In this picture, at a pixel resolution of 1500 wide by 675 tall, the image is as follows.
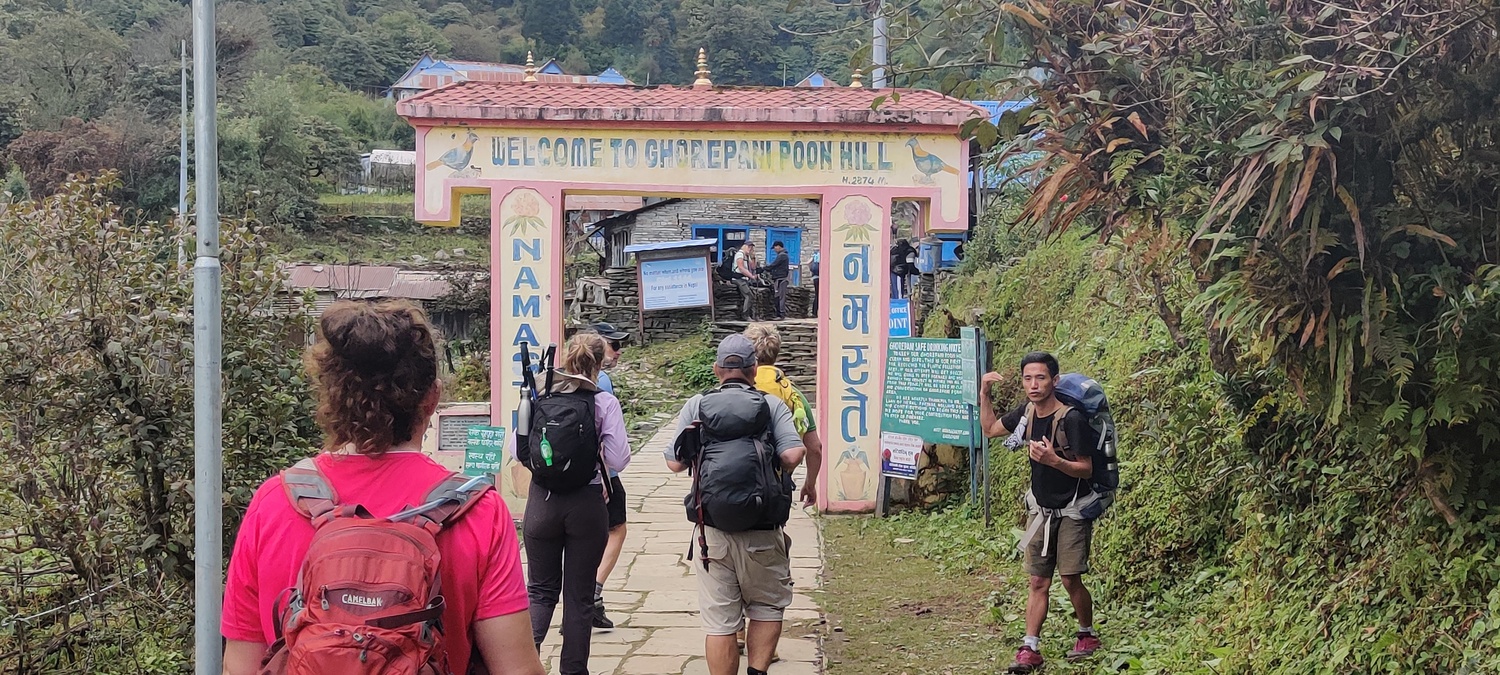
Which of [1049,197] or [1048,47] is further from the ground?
[1048,47]

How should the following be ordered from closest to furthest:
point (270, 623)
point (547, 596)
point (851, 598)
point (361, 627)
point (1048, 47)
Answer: point (361, 627)
point (270, 623)
point (1048, 47)
point (547, 596)
point (851, 598)

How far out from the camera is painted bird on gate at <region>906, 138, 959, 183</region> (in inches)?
417

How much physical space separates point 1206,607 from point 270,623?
4447 mm

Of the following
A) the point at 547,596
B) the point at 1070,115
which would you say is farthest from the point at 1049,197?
the point at 547,596

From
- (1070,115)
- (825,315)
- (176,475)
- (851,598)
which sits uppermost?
(1070,115)

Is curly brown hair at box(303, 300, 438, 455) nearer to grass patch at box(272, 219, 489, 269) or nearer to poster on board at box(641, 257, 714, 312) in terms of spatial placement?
poster on board at box(641, 257, 714, 312)

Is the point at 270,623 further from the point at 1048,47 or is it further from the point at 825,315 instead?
the point at 825,315

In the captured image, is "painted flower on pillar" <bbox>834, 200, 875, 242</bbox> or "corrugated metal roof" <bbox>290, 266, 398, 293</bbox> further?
"corrugated metal roof" <bbox>290, 266, 398, 293</bbox>

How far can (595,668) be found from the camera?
6258mm

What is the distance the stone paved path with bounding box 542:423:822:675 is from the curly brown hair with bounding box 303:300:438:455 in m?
3.91

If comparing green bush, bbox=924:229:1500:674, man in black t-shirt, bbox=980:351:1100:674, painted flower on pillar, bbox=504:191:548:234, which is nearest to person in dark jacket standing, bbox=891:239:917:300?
painted flower on pillar, bbox=504:191:548:234

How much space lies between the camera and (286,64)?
6219cm

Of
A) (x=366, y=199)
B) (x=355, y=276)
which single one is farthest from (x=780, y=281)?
(x=366, y=199)

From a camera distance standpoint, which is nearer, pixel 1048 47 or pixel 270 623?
pixel 270 623
